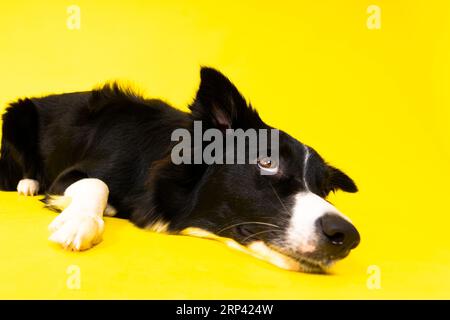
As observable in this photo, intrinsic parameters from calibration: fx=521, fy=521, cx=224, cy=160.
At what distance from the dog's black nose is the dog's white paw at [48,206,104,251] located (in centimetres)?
105

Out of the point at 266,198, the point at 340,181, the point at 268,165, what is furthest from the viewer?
the point at 340,181

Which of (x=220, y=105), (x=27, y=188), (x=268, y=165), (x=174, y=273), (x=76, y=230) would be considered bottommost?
(x=27, y=188)

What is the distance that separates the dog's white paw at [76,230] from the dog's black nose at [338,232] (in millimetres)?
1048

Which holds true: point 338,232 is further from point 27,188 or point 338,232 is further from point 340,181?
point 27,188

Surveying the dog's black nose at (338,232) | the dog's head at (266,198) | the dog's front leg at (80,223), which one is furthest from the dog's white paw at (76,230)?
the dog's black nose at (338,232)

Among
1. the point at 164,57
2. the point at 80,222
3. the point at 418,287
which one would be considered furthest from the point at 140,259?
the point at 164,57

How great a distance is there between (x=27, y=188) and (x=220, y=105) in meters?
1.91

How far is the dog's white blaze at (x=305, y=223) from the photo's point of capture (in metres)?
2.31

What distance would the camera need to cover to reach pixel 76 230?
7.82 feet

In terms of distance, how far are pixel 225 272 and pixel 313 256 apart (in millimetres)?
397

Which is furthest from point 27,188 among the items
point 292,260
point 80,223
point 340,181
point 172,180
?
point 292,260

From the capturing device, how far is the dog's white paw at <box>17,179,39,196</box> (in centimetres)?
407

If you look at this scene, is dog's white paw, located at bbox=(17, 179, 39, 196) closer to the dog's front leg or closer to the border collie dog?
the border collie dog
